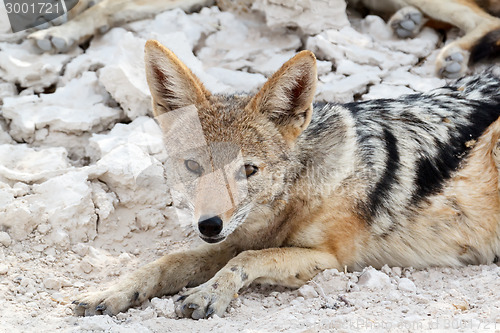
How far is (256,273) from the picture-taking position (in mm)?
3469

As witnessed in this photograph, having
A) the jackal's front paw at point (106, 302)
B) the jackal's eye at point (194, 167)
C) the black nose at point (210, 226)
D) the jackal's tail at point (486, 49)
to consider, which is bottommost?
the jackal's front paw at point (106, 302)

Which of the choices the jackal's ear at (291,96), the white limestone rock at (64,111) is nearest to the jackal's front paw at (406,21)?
the white limestone rock at (64,111)

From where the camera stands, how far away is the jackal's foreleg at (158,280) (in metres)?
3.30

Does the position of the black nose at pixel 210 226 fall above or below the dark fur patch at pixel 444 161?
below

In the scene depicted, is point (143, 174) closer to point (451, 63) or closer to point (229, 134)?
point (229, 134)

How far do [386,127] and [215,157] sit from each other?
4.46ft

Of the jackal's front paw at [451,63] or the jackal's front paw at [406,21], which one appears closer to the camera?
the jackal's front paw at [451,63]

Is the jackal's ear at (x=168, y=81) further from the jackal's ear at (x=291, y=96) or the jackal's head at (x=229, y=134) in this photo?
the jackal's ear at (x=291, y=96)

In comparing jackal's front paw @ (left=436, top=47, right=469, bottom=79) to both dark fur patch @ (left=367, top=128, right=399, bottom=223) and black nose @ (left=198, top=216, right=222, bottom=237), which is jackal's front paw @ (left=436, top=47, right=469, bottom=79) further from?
black nose @ (left=198, top=216, right=222, bottom=237)

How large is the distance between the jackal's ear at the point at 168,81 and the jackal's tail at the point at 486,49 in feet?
12.0

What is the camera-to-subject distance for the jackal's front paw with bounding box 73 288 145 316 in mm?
3268

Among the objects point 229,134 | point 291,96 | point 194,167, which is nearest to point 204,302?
point 194,167

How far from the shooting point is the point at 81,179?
173 inches

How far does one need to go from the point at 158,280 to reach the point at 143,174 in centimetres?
128
